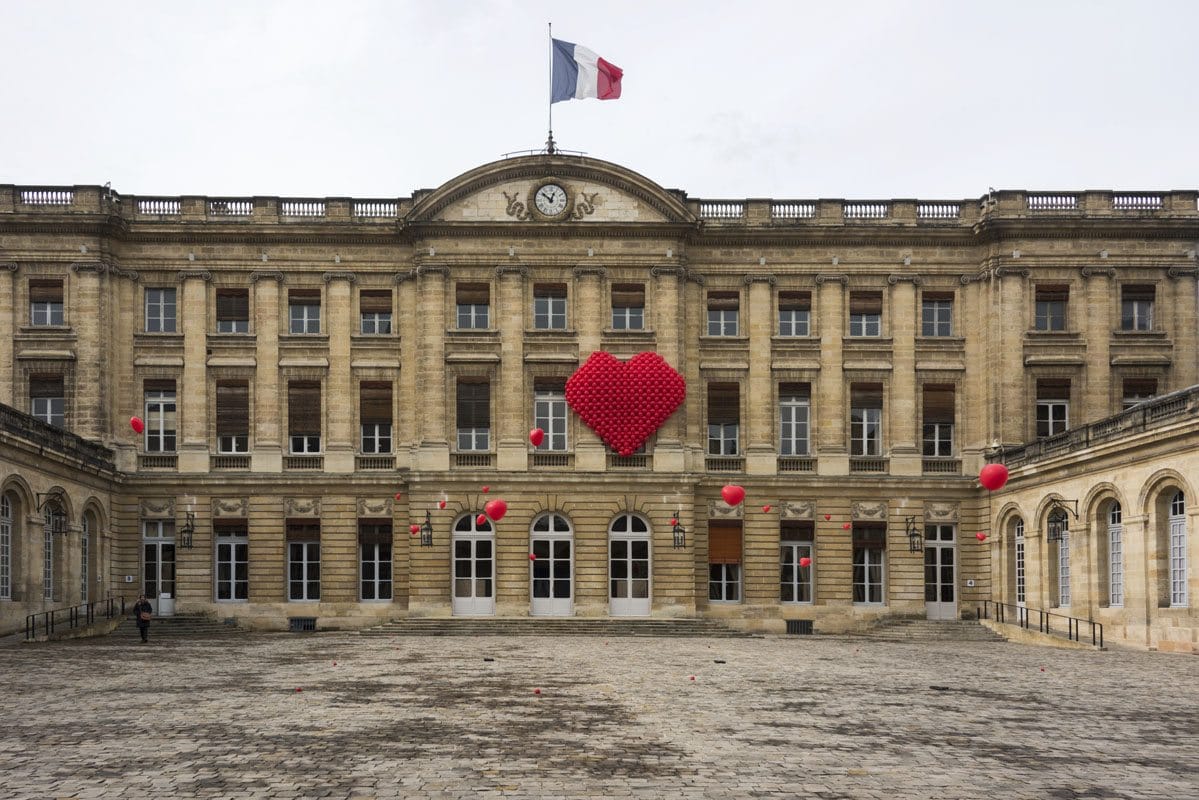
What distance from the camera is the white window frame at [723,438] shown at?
42.5m

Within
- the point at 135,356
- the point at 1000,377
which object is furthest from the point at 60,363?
the point at 1000,377

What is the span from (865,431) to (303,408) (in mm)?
17598

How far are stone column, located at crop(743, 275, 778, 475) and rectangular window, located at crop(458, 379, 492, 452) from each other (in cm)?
808

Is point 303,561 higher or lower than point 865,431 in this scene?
lower

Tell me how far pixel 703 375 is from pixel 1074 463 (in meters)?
11.8

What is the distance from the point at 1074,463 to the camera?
35.5m

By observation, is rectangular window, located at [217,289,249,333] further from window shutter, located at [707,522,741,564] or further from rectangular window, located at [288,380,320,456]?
window shutter, located at [707,522,741,564]

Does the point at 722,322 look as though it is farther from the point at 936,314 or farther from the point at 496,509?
the point at 496,509

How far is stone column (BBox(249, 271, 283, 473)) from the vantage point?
42094 mm

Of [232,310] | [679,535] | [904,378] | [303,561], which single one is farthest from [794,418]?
[232,310]

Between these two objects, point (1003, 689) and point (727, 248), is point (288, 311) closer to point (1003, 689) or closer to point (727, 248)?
point (727, 248)

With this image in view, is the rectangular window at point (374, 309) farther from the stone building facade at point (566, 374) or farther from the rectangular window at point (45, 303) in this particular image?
the rectangular window at point (45, 303)

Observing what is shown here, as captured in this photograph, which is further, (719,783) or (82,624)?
(82,624)

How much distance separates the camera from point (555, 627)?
3978 centimetres
